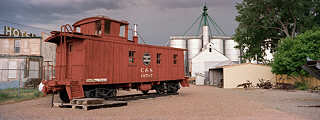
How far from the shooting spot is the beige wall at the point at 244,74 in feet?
95.9

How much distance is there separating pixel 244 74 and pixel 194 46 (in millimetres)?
27211

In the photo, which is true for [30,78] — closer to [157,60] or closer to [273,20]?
[157,60]

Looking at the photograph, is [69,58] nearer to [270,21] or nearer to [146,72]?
[146,72]

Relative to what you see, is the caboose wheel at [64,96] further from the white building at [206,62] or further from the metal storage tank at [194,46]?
the metal storage tank at [194,46]

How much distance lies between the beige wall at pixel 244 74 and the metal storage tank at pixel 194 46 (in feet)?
84.9

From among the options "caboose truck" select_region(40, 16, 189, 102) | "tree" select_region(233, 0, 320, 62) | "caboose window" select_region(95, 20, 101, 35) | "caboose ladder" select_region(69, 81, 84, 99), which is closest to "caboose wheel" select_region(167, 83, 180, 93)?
"caboose truck" select_region(40, 16, 189, 102)

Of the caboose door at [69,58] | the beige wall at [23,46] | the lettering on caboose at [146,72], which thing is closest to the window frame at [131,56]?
the lettering on caboose at [146,72]

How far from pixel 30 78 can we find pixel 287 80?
1061 inches

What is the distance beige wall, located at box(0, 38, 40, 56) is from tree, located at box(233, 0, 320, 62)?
24.3 meters

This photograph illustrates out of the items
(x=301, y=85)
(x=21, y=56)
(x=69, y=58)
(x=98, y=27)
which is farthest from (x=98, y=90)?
(x=301, y=85)

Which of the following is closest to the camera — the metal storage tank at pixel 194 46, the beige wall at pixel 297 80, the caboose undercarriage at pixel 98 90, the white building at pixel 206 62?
the caboose undercarriage at pixel 98 90

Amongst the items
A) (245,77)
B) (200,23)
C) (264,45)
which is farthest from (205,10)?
(245,77)

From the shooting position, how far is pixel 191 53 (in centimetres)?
5603

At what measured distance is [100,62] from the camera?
13.8 metres
